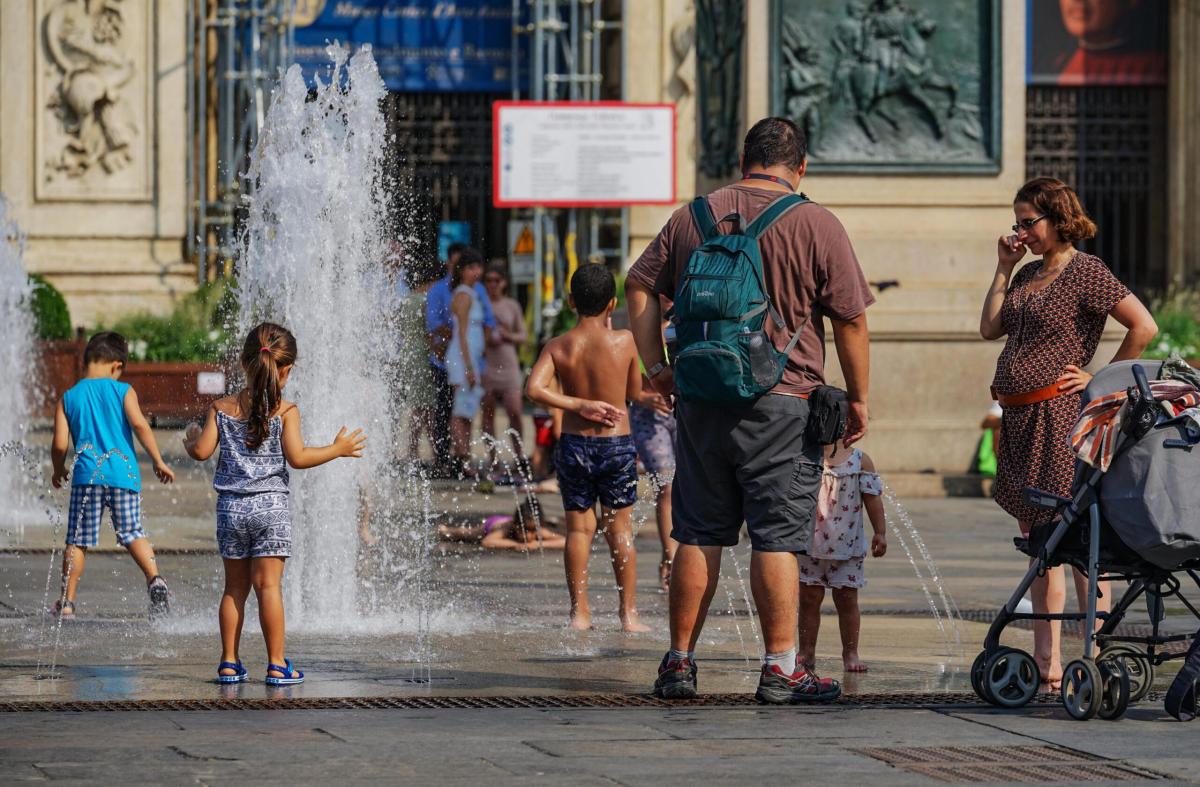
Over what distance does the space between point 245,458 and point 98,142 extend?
22087 millimetres

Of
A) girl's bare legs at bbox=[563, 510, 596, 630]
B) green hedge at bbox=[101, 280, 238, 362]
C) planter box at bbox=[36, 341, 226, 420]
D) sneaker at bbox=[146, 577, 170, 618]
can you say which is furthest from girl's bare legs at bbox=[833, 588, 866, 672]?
green hedge at bbox=[101, 280, 238, 362]

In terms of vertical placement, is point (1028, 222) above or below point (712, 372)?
above

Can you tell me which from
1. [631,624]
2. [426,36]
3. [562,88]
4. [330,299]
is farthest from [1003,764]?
[426,36]

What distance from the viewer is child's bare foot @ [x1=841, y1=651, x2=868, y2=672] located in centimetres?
788

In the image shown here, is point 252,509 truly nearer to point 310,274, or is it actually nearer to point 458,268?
point 310,274

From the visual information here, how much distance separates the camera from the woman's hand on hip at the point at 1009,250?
759cm

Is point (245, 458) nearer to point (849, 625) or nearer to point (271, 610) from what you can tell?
point (271, 610)

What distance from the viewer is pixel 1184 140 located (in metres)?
30.2

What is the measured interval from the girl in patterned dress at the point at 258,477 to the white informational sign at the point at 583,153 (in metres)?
19.1

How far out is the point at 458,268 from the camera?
55.2ft

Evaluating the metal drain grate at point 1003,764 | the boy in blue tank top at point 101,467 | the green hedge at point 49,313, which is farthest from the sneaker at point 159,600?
the green hedge at point 49,313

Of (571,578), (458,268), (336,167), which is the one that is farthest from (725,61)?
(571,578)

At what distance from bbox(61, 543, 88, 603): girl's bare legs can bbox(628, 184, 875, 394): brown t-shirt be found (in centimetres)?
375

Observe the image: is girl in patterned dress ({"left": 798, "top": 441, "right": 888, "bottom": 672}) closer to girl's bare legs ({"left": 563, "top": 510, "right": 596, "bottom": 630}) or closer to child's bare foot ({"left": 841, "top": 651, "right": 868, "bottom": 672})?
child's bare foot ({"left": 841, "top": 651, "right": 868, "bottom": 672})
